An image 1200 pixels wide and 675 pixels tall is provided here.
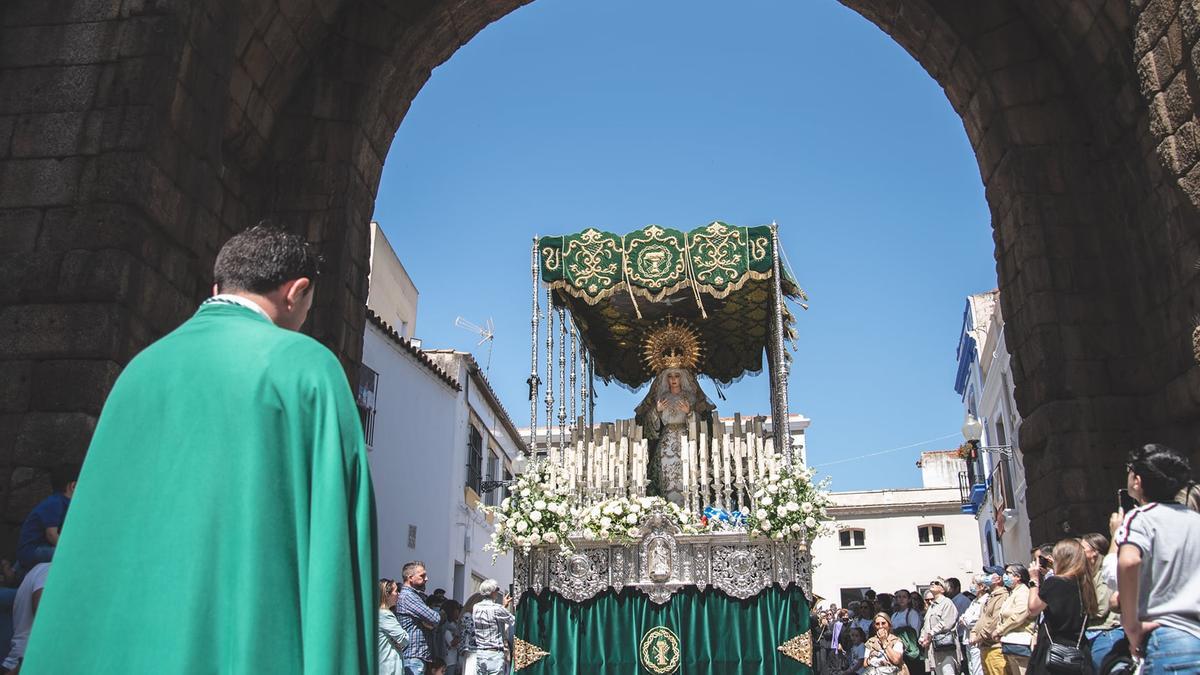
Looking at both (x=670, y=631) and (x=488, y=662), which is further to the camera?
(x=488, y=662)

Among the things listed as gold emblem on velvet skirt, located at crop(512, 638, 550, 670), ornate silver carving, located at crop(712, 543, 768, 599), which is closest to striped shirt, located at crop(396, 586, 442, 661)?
gold emblem on velvet skirt, located at crop(512, 638, 550, 670)

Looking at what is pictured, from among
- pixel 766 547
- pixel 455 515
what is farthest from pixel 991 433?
pixel 766 547

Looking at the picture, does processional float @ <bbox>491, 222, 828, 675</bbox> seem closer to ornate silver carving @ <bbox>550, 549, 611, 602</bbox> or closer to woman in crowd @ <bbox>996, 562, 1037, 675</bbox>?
ornate silver carving @ <bbox>550, 549, 611, 602</bbox>

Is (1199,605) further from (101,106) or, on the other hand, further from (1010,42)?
(1010,42)

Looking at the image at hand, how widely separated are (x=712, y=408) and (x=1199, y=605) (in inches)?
290

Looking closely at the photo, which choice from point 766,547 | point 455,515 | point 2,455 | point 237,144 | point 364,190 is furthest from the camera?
point 455,515

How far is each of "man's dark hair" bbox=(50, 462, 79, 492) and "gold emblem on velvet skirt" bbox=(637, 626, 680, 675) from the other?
4342 millimetres

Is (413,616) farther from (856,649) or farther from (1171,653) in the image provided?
(856,649)

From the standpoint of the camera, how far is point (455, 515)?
18.9m

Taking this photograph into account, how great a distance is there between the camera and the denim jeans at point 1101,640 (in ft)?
13.2

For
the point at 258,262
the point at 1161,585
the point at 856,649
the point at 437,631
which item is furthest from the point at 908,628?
the point at 258,262

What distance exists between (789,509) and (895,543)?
25.3 m

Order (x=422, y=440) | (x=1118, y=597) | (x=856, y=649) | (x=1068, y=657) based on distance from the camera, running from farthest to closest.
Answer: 1. (x=422, y=440)
2. (x=856, y=649)
3. (x=1068, y=657)
4. (x=1118, y=597)

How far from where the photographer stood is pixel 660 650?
748 centimetres
